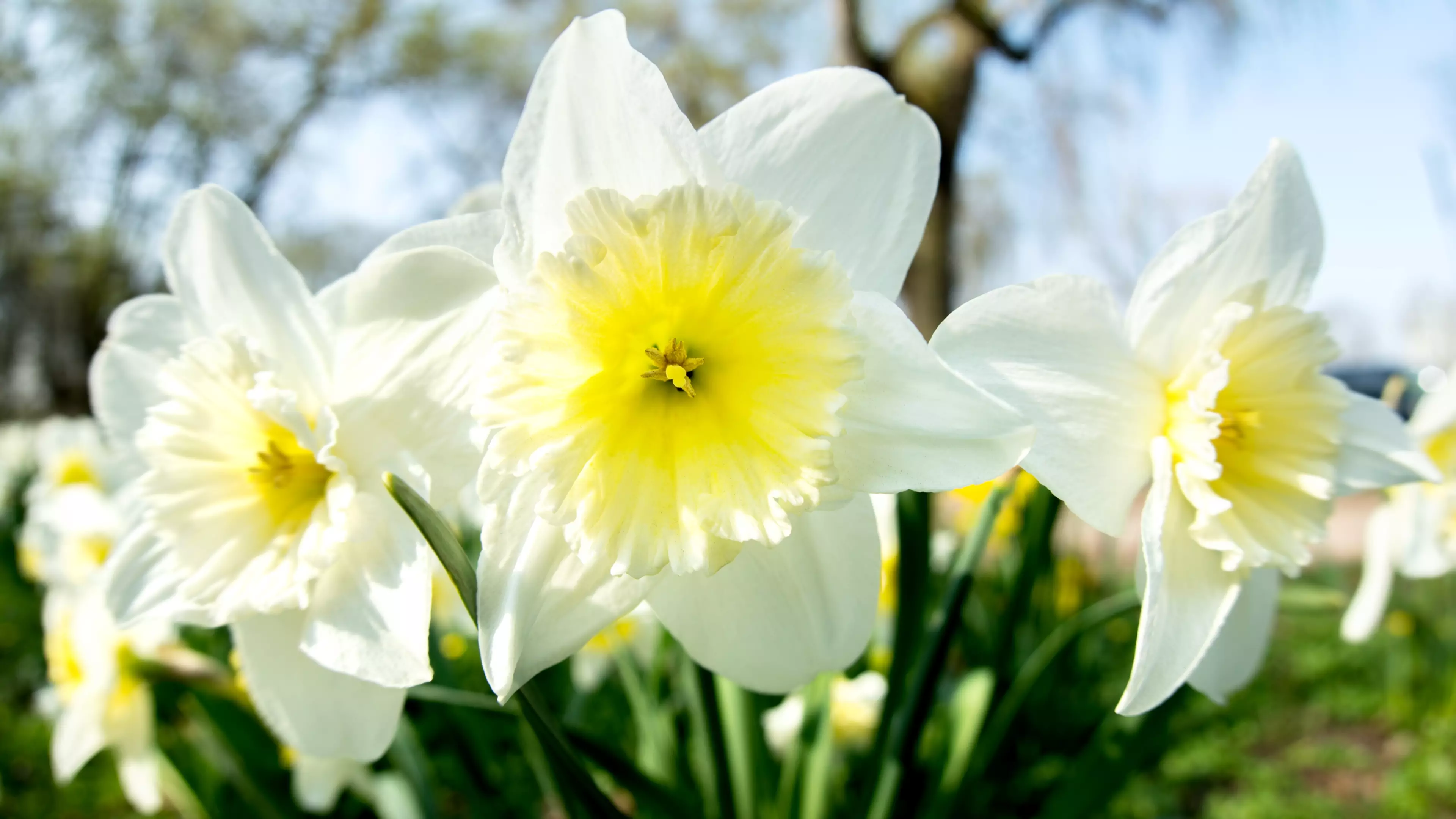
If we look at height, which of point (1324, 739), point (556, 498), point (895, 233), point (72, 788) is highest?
point (895, 233)

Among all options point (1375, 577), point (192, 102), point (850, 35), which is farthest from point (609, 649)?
point (192, 102)

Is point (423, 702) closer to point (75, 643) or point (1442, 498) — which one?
point (75, 643)

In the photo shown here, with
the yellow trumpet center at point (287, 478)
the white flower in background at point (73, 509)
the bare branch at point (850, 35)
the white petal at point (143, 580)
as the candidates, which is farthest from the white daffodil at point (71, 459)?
the bare branch at point (850, 35)

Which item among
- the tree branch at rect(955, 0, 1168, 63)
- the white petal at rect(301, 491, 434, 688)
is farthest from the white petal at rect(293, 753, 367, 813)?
the tree branch at rect(955, 0, 1168, 63)

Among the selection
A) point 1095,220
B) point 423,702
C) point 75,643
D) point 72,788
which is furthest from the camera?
point 1095,220

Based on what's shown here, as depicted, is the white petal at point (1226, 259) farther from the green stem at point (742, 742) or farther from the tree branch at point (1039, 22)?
the tree branch at point (1039, 22)

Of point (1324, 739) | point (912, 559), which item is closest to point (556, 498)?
point (912, 559)
